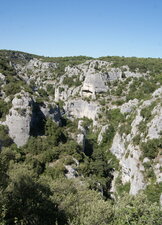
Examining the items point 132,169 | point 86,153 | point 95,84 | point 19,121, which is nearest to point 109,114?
point 95,84

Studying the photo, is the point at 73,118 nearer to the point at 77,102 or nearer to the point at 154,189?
the point at 77,102

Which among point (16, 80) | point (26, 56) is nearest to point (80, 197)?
point (16, 80)

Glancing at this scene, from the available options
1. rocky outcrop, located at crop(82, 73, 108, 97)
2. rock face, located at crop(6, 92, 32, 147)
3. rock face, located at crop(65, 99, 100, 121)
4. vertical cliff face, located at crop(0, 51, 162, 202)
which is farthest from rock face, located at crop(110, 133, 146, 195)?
rocky outcrop, located at crop(82, 73, 108, 97)

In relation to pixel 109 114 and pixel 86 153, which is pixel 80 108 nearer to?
pixel 109 114

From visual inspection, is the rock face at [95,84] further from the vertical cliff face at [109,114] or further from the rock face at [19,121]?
the rock face at [19,121]

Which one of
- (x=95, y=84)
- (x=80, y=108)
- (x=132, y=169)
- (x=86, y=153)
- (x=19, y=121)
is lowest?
(x=86, y=153)

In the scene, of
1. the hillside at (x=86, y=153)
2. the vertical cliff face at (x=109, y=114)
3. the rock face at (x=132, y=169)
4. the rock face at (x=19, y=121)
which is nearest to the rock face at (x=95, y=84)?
the vertical cliff face at (x=109, y=114)

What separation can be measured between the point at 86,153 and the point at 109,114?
14.6 meters

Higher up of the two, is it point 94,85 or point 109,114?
point 94,85

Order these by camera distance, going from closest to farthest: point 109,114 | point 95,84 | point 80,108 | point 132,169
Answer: point 132,169 < point 109,114 < point 95,84 < point 80,108

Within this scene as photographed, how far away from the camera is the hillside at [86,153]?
1536 cm

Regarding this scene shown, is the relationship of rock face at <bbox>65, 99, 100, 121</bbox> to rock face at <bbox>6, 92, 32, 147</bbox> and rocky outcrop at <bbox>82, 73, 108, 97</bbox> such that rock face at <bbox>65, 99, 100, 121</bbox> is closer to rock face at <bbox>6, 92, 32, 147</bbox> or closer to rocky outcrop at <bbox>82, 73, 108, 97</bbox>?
rocky outcrop at <bbox>82, 73, 108, 97</bbox>

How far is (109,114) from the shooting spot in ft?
164

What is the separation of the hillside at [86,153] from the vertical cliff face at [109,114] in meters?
0.15
